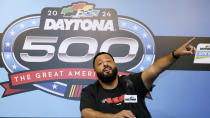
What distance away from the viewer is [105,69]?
1.65 meters

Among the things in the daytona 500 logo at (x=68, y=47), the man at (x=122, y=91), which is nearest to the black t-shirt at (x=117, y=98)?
the man at (x=122, y=91)

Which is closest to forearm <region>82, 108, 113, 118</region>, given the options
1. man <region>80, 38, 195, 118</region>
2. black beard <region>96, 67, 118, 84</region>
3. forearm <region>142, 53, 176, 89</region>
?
man <region>80, 38, 195, 118</region>

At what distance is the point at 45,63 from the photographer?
2.18 metres

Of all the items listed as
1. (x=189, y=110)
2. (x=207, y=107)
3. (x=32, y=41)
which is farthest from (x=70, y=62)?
(x=207, y=107)

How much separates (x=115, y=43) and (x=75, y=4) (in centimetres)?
63

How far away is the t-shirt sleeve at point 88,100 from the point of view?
1482mm

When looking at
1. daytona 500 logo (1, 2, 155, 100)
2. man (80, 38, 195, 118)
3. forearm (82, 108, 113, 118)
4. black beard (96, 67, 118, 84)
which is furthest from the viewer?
daytona 500 logo (1, 2, 155, 100)

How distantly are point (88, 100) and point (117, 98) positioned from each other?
0.23m

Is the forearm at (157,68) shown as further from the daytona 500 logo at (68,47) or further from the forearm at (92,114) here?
the daytona 500 logo at (68,47)

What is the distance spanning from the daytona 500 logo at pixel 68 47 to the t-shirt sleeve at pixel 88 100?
2.03 ft

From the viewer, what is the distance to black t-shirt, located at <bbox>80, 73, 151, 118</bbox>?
1504mm

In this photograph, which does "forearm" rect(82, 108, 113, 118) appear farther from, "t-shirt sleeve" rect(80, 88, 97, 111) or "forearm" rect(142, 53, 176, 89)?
"forearm" rect(142, 53, 176, 89)

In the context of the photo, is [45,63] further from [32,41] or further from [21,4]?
[21,4]

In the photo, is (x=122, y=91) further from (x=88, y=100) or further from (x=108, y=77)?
(x=88, y=100)
